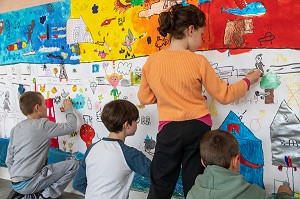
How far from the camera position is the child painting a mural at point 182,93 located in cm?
146

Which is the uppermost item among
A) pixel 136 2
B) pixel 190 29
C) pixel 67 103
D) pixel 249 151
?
pixel 136 2

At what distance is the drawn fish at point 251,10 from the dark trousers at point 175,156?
0.55 m

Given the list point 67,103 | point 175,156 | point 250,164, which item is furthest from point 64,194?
point 250,164

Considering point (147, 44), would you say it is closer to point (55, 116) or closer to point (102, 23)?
point (102, 23)

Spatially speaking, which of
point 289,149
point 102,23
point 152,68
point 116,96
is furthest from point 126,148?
point 102,23

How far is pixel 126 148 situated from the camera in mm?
1604

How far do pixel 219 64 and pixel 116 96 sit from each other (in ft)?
2.24

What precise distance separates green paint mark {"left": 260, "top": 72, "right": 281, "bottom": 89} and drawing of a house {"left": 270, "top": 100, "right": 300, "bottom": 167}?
84 millimetres

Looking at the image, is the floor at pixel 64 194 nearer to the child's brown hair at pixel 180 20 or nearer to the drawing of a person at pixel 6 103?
the drawing of a person at pixel 6 103

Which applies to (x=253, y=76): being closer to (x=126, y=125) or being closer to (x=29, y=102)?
(x=126, y=125)

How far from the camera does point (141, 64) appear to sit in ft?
6.53

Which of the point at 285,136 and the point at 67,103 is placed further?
the point at 67,103

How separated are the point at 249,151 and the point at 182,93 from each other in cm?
48

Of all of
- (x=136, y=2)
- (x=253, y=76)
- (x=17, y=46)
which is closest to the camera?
(x=253, y=76)
